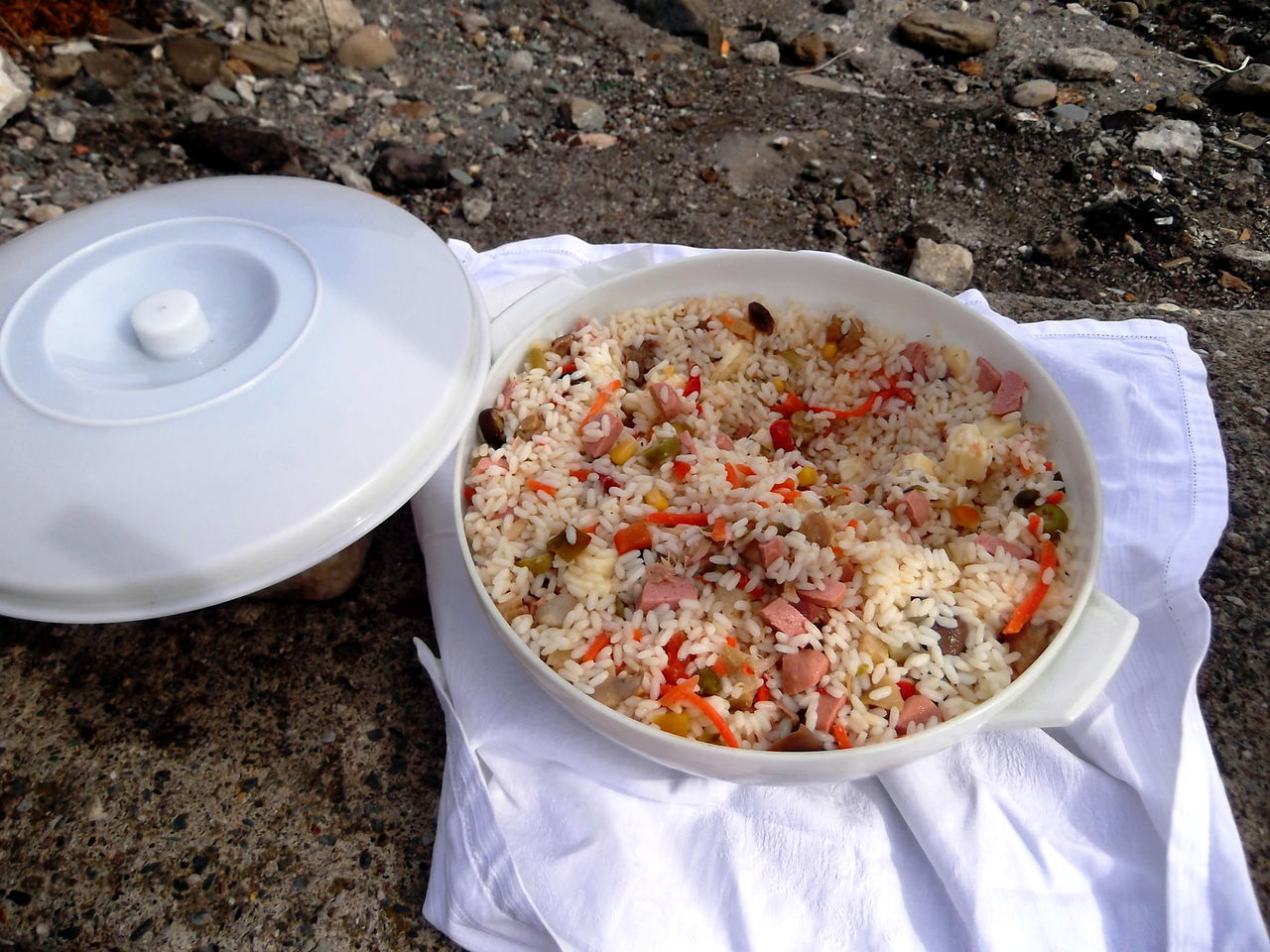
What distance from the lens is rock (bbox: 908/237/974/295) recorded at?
3.27 m

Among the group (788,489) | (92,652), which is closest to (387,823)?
(92,652)

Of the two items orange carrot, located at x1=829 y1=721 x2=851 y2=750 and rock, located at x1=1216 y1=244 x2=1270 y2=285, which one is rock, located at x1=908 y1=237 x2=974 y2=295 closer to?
rock, located at x1=1216 y1=244 x2=1270 y2=285

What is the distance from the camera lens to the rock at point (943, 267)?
327 cm

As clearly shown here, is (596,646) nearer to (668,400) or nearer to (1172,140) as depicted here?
(668,400)

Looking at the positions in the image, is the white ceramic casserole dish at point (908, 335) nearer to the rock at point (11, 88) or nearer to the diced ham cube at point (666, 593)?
the diced ham cube at point (666, 593)

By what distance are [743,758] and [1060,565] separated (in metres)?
0.75

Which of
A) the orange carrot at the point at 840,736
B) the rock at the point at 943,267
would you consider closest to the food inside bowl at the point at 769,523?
the orange carrot at the point at 840,736

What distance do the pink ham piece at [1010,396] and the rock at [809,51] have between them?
9.79ft

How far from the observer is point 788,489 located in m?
1.81

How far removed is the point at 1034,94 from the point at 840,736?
3595 millimetres

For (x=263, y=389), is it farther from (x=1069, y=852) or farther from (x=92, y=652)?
(x=1069, y=852)

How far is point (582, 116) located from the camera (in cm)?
402

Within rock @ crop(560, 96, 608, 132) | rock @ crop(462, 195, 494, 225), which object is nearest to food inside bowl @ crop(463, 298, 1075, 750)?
rock @ crop(462, 195, 494, 225)

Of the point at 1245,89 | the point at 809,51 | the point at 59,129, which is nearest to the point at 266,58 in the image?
the point at 59,129
